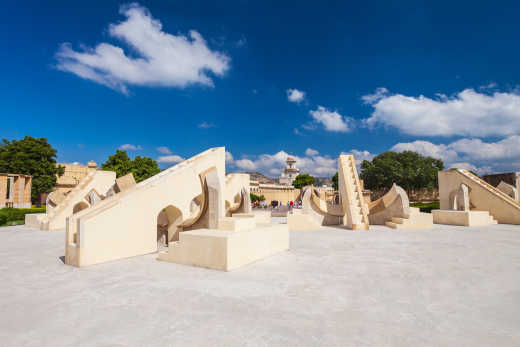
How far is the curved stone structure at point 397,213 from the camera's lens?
15.6 meters

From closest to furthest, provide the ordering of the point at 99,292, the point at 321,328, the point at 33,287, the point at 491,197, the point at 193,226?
→ the point at 321,328 < the point at 99,292 < the point at 33,287 < the point at 193,226 < the point at 491,197

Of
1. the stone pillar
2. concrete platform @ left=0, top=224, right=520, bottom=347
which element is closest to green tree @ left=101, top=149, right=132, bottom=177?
the stone pillar

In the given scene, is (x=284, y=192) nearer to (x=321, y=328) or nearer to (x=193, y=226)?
(x=193, y=226)

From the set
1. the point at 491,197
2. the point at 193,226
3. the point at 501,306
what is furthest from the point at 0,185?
the point at 491,197

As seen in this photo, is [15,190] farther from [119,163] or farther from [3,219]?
[3,219]

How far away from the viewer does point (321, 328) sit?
3.81m

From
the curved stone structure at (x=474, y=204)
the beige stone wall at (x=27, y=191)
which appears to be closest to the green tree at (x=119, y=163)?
the beige stone wall at (x=27, y=191)

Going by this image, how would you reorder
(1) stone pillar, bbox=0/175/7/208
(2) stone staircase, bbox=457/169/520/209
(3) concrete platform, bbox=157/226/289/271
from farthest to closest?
1. (1) stone pillar, bbox=0/175/7/208
2. (2) stone staircase, bbox=457/169/520/209
3. (3) concrete platform, bbox=157/226/289/271

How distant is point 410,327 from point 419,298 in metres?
1.35

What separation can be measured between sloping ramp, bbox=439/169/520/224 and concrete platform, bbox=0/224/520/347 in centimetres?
1231

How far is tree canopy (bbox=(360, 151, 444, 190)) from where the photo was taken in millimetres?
45906

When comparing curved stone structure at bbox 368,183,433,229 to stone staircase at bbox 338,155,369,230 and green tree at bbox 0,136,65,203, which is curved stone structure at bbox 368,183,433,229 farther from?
green tree at bbox 0,136,65,203

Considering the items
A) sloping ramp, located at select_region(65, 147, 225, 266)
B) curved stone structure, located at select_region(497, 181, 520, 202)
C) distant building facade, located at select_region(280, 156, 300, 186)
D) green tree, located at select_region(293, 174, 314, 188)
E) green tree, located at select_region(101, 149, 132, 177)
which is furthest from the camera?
distant building facade, located at select_region(280, 156, 300, 186)

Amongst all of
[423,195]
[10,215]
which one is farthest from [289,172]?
[10,215]
